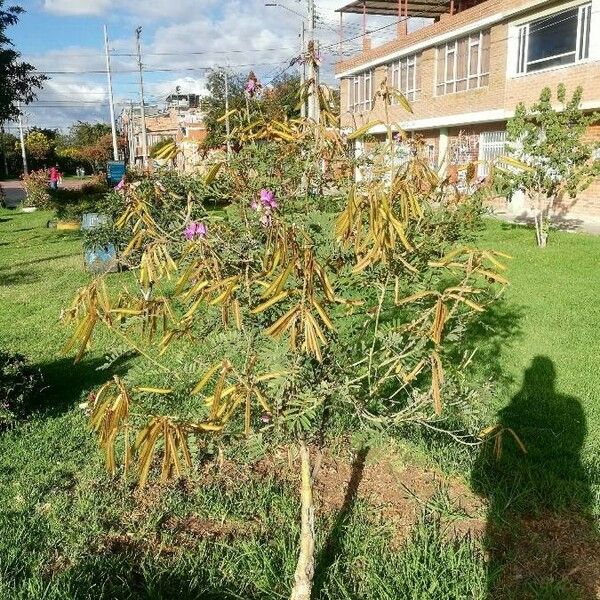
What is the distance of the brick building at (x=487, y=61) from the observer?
1689 centimetres

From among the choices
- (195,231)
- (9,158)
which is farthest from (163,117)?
(195,231)

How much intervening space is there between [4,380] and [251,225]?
316 cm

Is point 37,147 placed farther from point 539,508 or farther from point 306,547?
point 306,547

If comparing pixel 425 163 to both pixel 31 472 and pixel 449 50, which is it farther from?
pixel 449 50

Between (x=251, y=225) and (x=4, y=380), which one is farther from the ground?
Answer: (x=251, y=225)

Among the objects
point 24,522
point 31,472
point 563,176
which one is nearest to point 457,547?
point 24,522

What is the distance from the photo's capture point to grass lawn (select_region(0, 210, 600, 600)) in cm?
276

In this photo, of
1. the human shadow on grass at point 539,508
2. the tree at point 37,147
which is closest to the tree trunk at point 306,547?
the human shadow on grass at point 539,508

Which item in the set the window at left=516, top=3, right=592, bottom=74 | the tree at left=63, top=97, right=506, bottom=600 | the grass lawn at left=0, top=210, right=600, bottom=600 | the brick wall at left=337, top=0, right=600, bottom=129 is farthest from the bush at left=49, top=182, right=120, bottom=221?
the tree at left=63, top=97, right=506, bottom=600

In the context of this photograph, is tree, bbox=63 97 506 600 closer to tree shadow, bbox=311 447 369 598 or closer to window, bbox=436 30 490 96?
tree shadow, bbox=311 447 369 598

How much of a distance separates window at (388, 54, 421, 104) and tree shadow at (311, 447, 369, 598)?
23.9 meters

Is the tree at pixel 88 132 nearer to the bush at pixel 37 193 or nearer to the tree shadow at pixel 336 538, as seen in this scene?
the bush at pixel 37 193

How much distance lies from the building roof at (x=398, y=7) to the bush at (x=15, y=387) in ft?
→ 80.3

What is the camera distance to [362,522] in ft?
10.5
